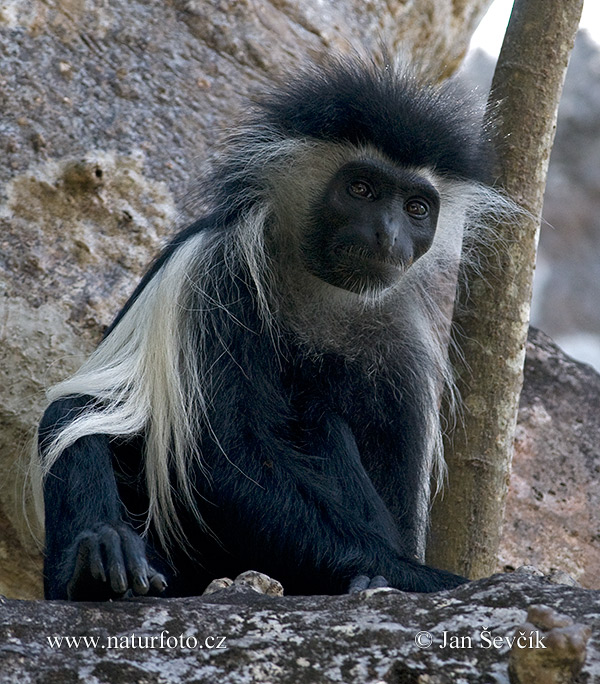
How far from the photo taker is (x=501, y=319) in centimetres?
273

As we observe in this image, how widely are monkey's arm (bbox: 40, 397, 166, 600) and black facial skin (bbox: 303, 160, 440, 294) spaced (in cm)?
73

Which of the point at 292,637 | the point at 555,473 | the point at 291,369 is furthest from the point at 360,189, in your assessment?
the point at 555,473

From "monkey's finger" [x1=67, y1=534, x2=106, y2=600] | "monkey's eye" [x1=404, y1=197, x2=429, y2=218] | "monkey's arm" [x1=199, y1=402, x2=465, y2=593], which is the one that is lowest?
"monkey's finger" [x1=67, y1=534, x2=106, y2=600]

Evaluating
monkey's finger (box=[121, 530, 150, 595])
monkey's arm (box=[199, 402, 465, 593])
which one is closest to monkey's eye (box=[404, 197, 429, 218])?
monkey's arm (box=[199, 402, 465, 593])

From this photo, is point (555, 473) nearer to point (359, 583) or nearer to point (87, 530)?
point (359, 583)

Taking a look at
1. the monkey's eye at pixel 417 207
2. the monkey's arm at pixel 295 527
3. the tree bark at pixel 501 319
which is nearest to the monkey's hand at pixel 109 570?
the monkey's arm at pixel 295 527

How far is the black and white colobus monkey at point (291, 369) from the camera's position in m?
2.29

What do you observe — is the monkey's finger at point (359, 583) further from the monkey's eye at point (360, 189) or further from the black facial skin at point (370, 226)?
the monkey's eye at point (360, 189)

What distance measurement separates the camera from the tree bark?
2.71 metres

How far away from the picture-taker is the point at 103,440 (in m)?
2.31

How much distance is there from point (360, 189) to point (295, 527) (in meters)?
0.92

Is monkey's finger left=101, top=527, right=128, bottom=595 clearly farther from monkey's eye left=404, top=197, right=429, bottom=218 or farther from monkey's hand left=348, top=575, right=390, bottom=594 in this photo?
monkey's eye left=404, top=197, right=429, bottom=218

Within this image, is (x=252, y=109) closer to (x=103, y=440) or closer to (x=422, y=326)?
(x=422, y=326)

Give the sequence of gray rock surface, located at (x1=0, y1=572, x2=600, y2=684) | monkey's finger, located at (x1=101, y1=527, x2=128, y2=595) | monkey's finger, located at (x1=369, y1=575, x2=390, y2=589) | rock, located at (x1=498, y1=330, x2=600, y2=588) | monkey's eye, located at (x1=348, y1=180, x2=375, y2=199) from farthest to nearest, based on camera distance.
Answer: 1. rock, located at (x1=498, y1=330, x2=600, y2=588)
2. monkey's eye, located at (x1=348, y1=180, x2=375, y2=199)
3. monkey's finger, located at (x1=369, y1=575, x2=390, y2=589)
4. monkey's finger, located at (x1=101, y1=527, x2=128, y2=595)
5. gray rock surface, located at (x1=0, y1=572, x2=600, y2=684)
